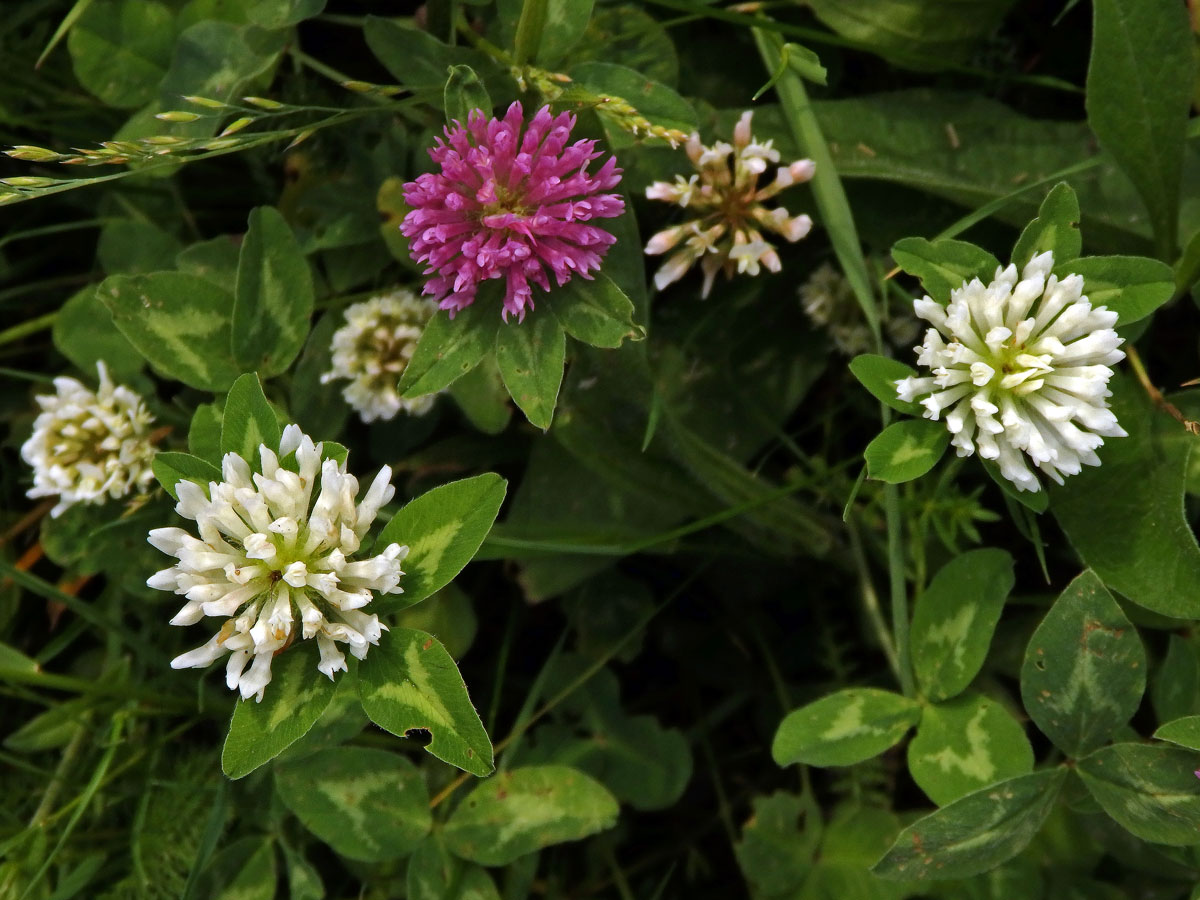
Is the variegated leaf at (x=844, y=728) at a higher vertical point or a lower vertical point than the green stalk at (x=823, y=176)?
lower

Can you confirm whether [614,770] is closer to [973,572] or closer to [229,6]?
[973,572]

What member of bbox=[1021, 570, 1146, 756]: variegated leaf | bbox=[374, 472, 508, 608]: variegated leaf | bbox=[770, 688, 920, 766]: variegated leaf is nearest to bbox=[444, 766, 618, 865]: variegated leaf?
bbox=[770, 688, 920, 766]: variegated leaf

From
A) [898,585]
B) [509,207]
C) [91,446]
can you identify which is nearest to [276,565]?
[509,207]

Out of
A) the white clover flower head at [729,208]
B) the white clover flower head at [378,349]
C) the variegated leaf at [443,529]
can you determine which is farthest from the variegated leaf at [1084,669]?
the white clover flower head at [378,349]

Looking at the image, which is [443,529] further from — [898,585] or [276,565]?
[898,585]

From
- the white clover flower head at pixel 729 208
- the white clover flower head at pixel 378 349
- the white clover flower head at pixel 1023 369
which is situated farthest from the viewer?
the white clover flower head at pixel 378 349

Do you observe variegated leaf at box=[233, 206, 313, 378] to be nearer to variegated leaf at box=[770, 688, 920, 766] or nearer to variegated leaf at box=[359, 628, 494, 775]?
variegated leaf at box=[359, 628, 494, 775]

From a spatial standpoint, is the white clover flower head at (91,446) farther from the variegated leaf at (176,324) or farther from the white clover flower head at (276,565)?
the white clover flower head at (276,565)

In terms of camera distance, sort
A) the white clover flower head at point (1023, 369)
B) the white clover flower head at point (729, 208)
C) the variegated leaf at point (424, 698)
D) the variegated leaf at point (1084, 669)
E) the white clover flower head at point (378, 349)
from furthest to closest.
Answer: the white clover flower head at point (378, 349) < the white clover flower head at point (729, 208) < the variegated leaf at point (1084, 669) < the white clover flower head at point (1023, 369) < the variegated leaf at point (424, 698)
